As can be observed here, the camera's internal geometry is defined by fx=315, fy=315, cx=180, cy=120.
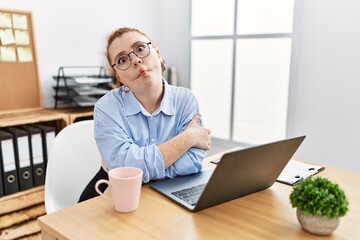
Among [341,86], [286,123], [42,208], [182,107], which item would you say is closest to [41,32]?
[42,208]

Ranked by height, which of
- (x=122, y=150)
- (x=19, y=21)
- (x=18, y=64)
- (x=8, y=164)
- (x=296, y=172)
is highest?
(x=19, y=21)

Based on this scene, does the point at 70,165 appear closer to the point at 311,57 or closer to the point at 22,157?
the point at 22,157

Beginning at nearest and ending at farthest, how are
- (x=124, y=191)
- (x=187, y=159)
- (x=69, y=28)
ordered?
(x=124, y=191) → (x=187, y=159) → (x=69, y=28)

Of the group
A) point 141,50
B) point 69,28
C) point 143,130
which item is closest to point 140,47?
point 141,50

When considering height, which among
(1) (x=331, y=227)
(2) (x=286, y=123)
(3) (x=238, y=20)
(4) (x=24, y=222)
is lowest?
(4) (x=24, y=222)

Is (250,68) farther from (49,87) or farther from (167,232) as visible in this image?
(167,232)

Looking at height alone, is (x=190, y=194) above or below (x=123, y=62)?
below

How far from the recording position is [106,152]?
3.35 feet

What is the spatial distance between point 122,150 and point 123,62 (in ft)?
1.07

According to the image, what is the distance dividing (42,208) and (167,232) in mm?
1562

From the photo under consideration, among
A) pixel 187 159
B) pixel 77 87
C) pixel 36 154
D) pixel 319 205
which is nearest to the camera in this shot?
pixel 319 205

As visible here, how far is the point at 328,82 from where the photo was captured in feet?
6.91

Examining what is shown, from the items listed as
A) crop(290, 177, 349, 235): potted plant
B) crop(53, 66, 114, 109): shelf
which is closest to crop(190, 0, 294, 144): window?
crop(53, 66, 114, 109): shelf

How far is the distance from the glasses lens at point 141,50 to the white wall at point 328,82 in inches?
57.4
